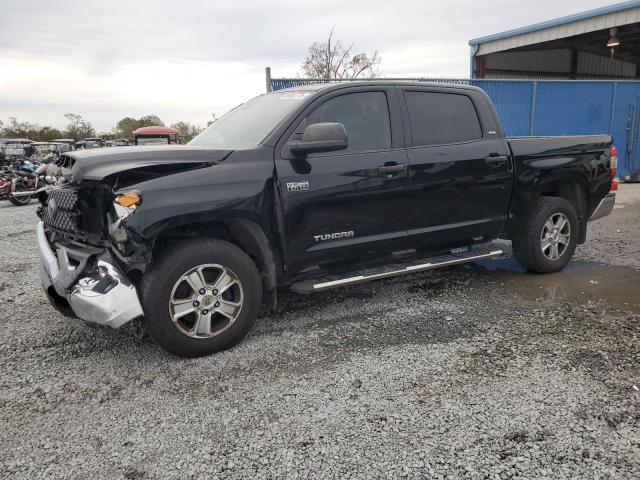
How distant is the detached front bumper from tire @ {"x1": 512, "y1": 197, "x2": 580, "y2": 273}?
3747 millimetres

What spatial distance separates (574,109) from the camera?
1239 centimetres

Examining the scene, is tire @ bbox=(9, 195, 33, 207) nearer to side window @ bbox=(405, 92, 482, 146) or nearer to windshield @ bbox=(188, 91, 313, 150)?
windshield @ bbox=(188, 91, 313, 150)

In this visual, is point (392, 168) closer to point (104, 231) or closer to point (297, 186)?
point (297, 186)

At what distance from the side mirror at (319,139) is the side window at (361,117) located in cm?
30

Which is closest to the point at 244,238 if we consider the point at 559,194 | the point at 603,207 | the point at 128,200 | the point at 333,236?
the point at 333,236

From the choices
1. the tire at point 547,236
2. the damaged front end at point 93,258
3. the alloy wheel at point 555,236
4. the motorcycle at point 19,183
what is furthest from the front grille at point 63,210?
the motorcycle at point 19,183

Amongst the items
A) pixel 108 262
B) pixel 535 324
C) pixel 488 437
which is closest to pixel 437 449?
pixel 488 437

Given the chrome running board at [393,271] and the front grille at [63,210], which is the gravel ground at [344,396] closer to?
the chrome running board at [393,271]

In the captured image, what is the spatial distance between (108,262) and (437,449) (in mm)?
2220

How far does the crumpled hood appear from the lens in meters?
3.20

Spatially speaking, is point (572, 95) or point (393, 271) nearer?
point (393, 271)

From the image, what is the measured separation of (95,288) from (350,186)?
6.31ft

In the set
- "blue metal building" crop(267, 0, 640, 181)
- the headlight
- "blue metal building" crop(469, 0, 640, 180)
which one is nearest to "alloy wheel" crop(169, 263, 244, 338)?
the headlight

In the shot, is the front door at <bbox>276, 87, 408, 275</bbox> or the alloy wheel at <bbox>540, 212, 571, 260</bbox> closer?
the front door at <bbox>276, 87, 408, 275</bbox>
